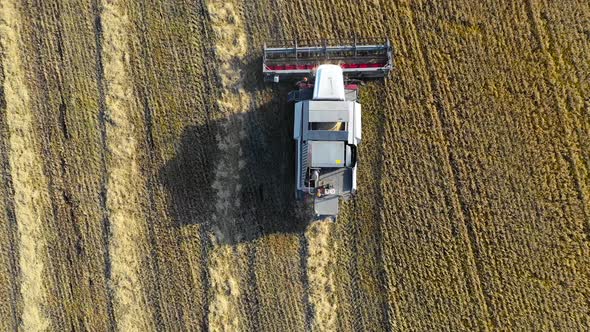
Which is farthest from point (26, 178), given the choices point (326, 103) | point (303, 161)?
point (326, 103)

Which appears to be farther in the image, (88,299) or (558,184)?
(88,299)

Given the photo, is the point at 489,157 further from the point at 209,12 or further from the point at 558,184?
the point at 209,12

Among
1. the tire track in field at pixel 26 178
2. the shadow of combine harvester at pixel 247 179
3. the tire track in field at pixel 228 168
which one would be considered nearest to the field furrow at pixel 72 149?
the tire track in field at pixel 26 178

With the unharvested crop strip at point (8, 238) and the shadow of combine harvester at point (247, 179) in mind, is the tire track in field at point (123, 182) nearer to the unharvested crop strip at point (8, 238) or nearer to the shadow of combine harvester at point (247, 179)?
the shadow of combine harvester at point (247, 179)

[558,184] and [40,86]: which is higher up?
[40,86]

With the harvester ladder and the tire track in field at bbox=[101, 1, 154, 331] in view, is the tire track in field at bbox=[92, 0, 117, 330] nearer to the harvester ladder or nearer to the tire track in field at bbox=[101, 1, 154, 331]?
the tire track in field at bbox=[101, 1, 154, 331]

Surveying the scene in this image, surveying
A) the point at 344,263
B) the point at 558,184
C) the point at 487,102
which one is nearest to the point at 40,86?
the point at 344,263

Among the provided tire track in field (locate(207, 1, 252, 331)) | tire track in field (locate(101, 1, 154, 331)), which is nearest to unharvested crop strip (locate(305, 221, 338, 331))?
tire track in field (locate(207, 1, 252, 331))
